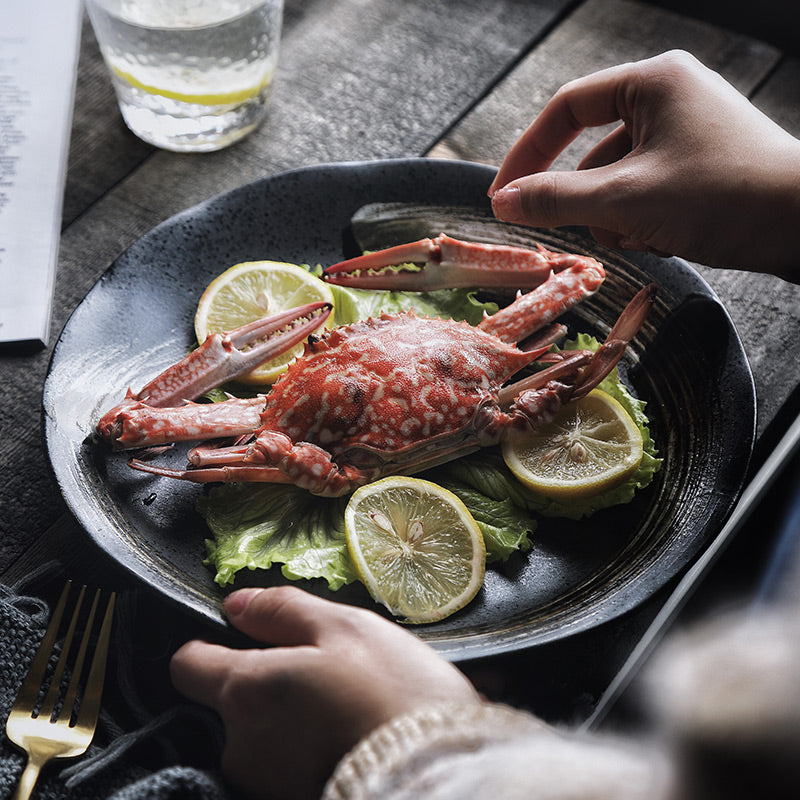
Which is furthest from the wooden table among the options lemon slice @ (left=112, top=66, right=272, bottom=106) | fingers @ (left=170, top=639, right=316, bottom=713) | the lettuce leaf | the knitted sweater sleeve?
the knitted sweater sleeve

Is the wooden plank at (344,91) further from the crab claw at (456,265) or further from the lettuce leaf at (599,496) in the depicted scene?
the lettuce leaf at (599,496)

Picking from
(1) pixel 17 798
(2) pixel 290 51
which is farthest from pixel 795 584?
(2) pixel 290 51

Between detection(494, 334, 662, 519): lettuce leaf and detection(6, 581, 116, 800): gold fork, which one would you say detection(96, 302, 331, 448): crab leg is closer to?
detection(6, 581, 116, 800): gold fork

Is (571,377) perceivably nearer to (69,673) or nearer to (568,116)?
(568,116)

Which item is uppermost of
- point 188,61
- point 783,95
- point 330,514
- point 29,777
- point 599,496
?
point 783,95

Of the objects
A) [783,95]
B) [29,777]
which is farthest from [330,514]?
[783,95]

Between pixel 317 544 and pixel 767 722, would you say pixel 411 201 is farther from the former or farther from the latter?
pixel 767 722

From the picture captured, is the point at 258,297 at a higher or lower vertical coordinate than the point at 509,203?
lower
